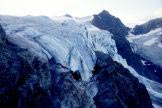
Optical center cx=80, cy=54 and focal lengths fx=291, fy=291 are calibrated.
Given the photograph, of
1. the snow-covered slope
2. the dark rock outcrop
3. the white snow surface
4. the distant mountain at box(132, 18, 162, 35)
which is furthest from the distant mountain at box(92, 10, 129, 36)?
the white snow surface

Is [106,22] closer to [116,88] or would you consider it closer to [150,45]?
[150,45]

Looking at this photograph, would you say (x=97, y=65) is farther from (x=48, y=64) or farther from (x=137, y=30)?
(x=137, y=30)

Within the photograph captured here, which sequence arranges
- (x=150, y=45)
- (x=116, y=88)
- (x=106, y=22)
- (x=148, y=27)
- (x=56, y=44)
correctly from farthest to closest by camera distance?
1. (x=148, y=27)
2. (x=150, y=45)
3. (x=106, y=22)
4. (x=116, y=88)
5. (x=56, y=44)

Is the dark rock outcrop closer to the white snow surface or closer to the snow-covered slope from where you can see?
the white snow surface

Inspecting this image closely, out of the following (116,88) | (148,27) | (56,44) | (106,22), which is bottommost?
(148,27)

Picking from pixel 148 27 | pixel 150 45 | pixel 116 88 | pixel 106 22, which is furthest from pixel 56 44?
pixel 148 27

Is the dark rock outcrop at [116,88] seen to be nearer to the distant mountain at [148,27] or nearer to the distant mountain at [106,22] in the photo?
the distant mountain at [106,22]

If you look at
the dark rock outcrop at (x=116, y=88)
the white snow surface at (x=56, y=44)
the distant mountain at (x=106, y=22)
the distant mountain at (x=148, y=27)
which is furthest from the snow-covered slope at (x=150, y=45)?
the white snow surface at (x=56, y=44)

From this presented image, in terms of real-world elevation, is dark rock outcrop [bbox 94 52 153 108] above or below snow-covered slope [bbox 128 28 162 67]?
above
